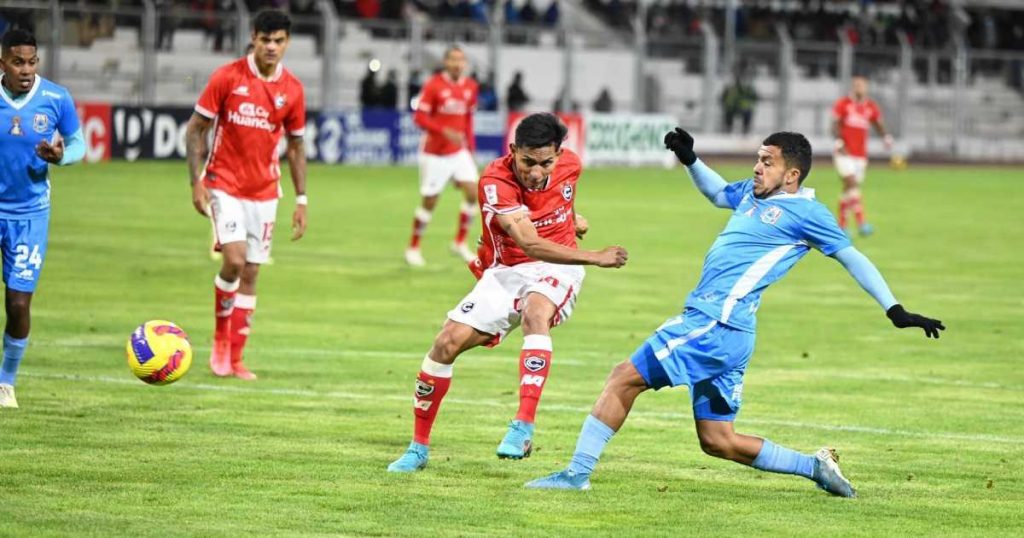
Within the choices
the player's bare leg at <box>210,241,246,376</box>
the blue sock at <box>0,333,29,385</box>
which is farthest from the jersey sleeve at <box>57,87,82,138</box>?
the player's bare leg at <box>210,241,246,376</box>

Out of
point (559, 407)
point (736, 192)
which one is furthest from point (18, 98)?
point (736, 192)

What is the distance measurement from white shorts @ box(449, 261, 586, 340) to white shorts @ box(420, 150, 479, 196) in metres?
12.4

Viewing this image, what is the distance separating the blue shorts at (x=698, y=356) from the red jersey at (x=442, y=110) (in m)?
13.6

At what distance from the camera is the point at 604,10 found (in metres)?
53.5

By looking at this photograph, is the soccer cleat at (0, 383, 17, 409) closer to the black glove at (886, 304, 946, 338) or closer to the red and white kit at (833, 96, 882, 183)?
the black glove at (886, 304, 946, 338)

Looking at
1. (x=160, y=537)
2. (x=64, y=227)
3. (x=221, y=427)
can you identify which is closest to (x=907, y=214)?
(x=64, y=227)

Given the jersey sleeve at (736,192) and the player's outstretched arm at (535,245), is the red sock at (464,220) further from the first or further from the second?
the jersey sleeve at (736,192)

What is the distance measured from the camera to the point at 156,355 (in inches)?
417

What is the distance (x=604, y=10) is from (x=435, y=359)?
A: 148ft

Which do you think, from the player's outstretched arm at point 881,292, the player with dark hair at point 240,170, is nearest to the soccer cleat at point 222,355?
the player with dark hair at point 240,170

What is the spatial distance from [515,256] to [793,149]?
70.0 inches

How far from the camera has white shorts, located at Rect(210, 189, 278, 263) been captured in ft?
42.3

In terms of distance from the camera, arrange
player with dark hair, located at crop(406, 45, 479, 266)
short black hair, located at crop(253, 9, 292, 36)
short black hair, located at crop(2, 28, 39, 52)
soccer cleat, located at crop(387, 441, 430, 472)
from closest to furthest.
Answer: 1. soccer cleat, located at crop(387, 441, 430, 472)
2. short black hair, located at crop(2, 28, 39, 52)
3. short black hair, located at crop(253, 9, 292, 36)
4. player with dark hair, located at crop(406, 45, 479, 266)

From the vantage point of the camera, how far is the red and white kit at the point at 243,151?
1291 cm
